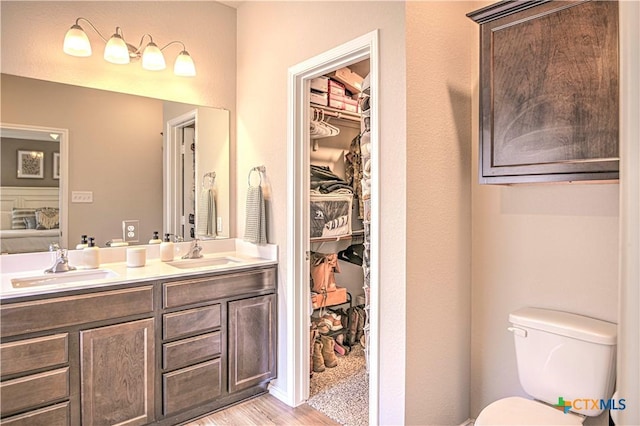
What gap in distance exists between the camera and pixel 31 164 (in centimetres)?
217

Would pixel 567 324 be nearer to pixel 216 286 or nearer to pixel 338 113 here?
pixel 216 286

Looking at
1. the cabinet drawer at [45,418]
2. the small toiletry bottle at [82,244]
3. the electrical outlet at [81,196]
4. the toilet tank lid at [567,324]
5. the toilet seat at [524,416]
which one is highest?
the electrical outlet at [81,196]

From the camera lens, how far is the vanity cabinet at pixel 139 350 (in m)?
1.72

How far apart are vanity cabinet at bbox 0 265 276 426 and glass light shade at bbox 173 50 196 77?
1361mm

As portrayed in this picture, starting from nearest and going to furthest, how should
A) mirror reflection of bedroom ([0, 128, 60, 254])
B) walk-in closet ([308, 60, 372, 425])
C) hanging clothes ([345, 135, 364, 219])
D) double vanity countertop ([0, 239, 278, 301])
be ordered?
double vanity countertop ([0, 239, 278, 301])
mirror reflection of bedroom ([0, 128, 60, 254])
walk-in closet ([308, 60, 372, 425])
hanging clothes ([345, 135, 364, 219])

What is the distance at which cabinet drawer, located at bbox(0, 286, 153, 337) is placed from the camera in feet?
5.52

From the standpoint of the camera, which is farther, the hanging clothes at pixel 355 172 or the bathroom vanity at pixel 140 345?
the hanging clothes at pixel 355 172

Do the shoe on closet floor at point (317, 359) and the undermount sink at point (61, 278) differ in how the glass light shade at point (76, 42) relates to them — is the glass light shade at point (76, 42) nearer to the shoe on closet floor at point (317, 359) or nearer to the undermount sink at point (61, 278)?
the undermount sink at point (61, 278)

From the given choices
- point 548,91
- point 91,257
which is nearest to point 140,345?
point 91,257

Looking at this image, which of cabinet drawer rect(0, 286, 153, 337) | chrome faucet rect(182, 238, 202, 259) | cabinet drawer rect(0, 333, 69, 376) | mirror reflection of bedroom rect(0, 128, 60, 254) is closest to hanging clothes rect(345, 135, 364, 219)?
chrome faucet rect(182, 238, 202, 259)

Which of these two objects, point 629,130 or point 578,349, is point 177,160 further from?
point 629,130

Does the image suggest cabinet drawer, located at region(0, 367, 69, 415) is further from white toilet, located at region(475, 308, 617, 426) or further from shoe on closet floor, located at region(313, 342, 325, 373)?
white toilet, located at region(475, 308, 617, 426)

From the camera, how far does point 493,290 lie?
209 cm

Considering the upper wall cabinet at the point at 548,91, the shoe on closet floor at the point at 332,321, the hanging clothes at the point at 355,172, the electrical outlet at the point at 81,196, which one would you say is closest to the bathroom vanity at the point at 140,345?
the electrical outlet at the point at 81,196
